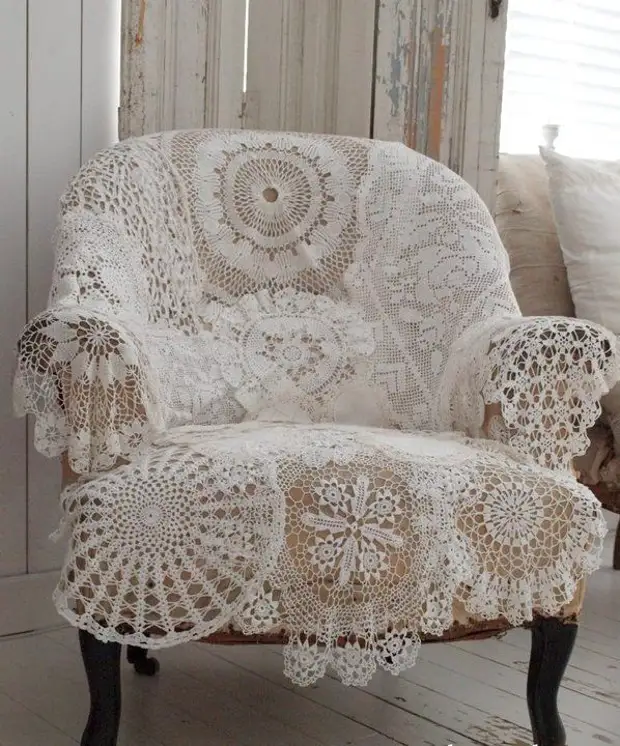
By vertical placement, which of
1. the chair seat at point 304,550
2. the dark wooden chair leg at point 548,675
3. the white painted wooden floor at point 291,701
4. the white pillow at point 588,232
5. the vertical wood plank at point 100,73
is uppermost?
the vertical wood plank at point 100,73

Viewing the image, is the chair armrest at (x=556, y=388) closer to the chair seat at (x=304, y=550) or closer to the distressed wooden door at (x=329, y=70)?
the chair seat at (x=304, y=550)

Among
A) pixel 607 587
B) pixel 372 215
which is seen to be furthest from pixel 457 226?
pixel 607 587

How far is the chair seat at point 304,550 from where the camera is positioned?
1.36 meters

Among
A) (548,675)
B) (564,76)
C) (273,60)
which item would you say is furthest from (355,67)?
(548,675)

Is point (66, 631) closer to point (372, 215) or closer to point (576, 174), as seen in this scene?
point (372, 215)

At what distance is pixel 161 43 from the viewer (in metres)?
2.25

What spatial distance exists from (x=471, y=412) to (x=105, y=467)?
0.61 metres

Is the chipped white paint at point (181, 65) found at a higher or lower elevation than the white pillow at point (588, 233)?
higher

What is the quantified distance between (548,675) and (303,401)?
676 millimetres

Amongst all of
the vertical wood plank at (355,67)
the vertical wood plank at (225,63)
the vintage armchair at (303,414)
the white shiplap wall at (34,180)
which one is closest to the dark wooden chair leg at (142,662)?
the vintage armchair at (303,414)

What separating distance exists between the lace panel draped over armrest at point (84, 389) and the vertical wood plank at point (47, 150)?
79 centimetres

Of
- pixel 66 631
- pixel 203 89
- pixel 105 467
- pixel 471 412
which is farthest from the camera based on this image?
pixel 203 89

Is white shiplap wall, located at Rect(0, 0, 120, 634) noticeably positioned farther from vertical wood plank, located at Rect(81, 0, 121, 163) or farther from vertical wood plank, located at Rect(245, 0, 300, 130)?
vertical wood plank, located at Rect(245, 0, 300, 130)

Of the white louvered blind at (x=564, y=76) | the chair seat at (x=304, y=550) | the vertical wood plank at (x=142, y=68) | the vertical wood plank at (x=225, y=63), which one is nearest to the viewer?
the chair seat at (x=304, y=550)
